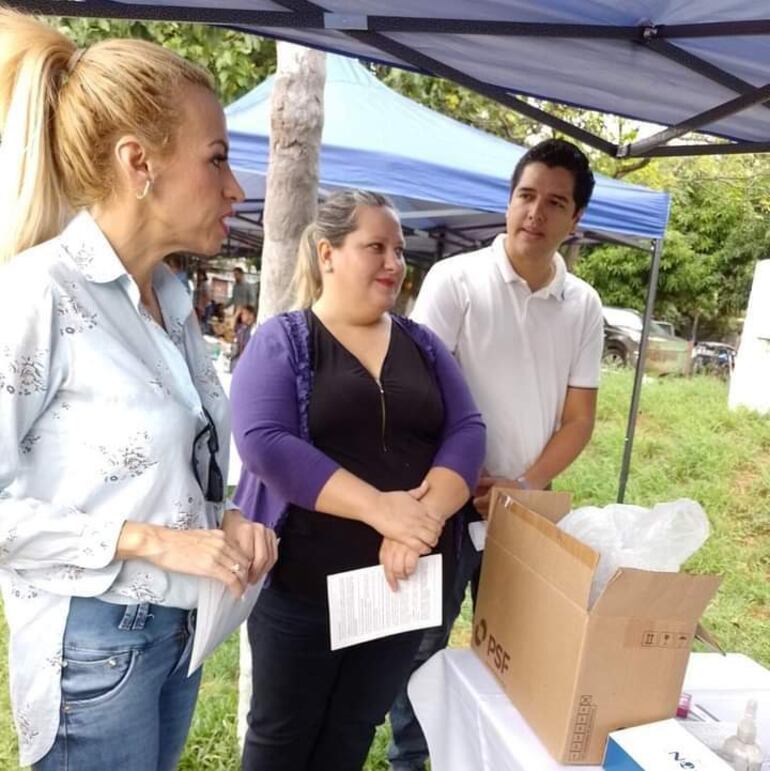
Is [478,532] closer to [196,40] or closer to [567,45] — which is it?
[567,45]

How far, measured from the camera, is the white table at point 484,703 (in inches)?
Answer: 47.4

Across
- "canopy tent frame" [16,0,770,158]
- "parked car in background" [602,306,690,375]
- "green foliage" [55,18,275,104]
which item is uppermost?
"green foliage" [55,18,275,104]

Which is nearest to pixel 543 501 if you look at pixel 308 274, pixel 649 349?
pixel 308 274

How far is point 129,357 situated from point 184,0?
1105mm

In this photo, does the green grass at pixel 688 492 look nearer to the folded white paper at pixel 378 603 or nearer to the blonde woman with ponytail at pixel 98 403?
the folded white paper at pixel 378 603

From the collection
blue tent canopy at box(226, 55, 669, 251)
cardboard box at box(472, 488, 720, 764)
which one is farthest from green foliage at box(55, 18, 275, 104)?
cardboard box at box(472, 488, 720, 764)

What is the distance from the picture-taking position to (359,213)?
1.60 m

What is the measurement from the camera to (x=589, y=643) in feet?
3.35

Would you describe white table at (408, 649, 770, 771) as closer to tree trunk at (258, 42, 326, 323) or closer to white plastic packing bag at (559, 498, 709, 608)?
white plastic packing bag at (559, 498, 709, 608)

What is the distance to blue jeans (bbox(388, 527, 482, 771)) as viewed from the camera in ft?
6.31

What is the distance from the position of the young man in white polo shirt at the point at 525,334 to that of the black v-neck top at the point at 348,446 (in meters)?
0.43

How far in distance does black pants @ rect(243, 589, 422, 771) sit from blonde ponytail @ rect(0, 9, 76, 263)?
2.94 ft

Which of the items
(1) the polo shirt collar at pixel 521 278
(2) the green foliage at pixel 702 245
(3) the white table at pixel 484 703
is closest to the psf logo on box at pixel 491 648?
(3) the white table at pixel 484 703

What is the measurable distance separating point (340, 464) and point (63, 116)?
82cm
